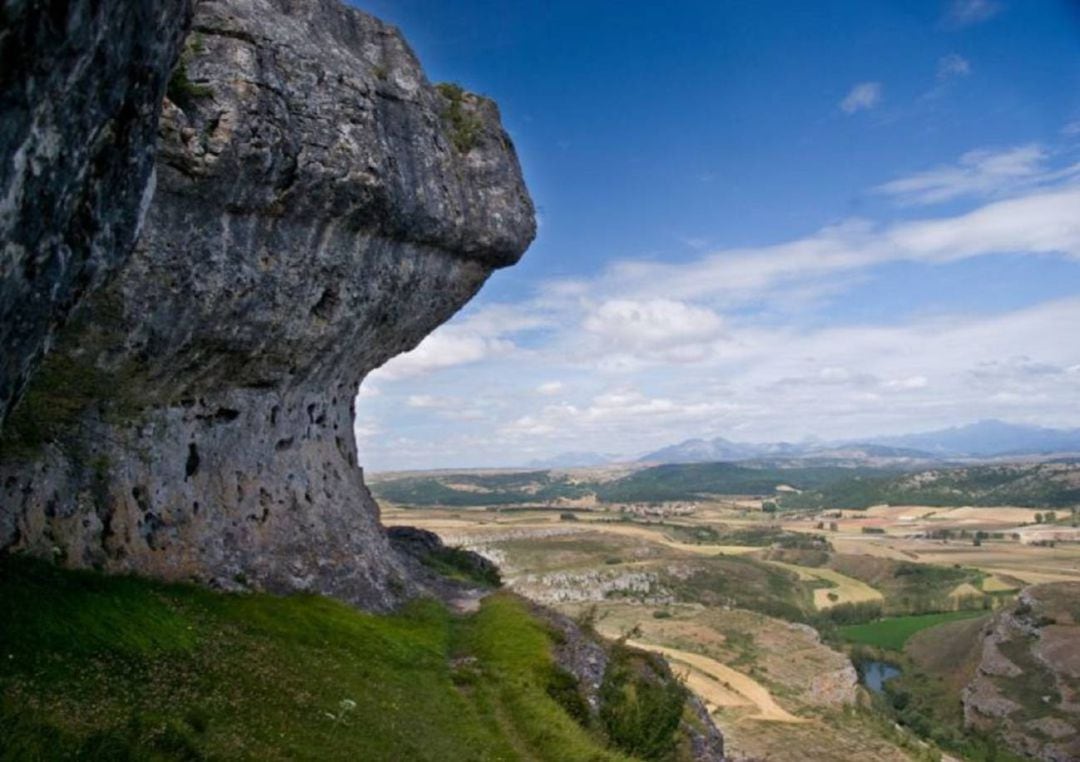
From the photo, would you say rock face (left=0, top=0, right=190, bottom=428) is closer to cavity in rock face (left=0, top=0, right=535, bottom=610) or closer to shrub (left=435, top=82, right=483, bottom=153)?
cavity in rock face (left=0, top=0, right=535, bottom=610)

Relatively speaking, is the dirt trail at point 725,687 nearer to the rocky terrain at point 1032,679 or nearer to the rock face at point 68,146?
the rocky terrain at point 1032,679

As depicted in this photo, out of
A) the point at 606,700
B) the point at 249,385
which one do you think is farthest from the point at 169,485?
the point at 606,700

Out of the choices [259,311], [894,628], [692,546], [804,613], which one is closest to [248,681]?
[259,311]

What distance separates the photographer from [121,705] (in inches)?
609

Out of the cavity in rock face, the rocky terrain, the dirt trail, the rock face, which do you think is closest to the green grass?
the rocky terrain

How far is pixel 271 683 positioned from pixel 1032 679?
8890 cm

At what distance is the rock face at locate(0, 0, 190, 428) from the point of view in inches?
299

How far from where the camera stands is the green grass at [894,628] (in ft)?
347

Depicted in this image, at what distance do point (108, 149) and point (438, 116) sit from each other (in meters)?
23.6

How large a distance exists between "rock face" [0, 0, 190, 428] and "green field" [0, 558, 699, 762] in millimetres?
6803

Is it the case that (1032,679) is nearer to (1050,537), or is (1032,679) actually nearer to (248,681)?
(248,681)

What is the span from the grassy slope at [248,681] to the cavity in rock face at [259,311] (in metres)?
2.17

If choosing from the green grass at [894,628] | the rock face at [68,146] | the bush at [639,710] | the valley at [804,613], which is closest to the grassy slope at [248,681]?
the bush at [639,710]

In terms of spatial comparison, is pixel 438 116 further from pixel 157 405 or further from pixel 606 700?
pixel 606 700
